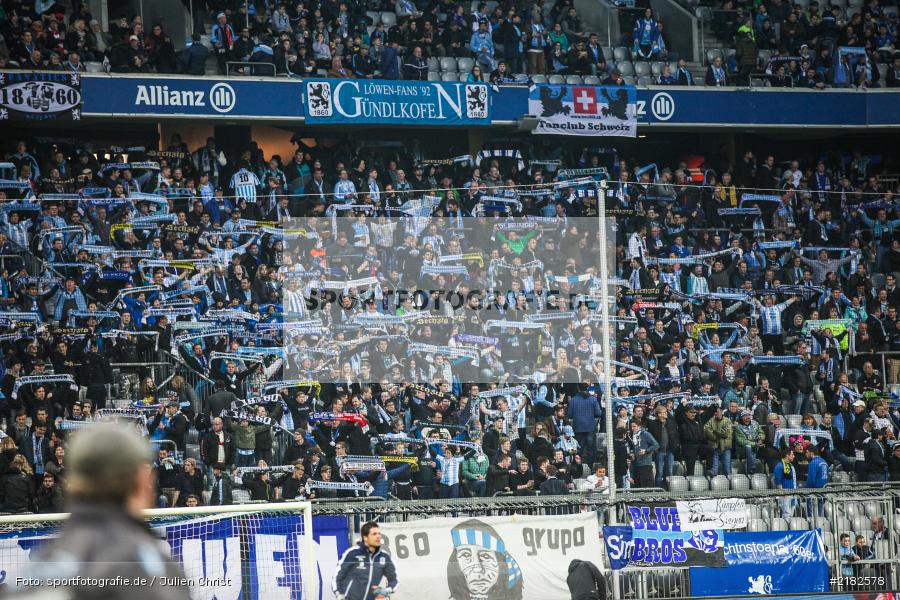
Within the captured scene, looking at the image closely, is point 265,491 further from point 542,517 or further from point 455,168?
point 455,168

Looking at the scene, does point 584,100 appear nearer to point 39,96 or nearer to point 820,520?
point 39,96

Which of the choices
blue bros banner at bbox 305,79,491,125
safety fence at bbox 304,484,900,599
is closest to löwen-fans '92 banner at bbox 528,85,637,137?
blue bros banner at bbox 305,79,491,125

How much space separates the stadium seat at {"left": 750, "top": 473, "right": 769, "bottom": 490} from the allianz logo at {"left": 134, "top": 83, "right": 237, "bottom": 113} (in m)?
12.1

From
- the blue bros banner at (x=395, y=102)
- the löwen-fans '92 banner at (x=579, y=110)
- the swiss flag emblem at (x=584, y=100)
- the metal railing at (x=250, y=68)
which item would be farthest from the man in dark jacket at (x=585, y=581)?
the metal railing at (x=250, y=68)

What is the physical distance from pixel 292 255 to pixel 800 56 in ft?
42.6

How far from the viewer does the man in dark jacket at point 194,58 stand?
72.4ft

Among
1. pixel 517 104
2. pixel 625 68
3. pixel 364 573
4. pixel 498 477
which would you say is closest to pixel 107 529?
pixel 364 573

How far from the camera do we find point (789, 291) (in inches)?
800

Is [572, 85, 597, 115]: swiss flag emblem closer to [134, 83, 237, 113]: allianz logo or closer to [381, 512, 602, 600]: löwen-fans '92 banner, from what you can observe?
[134, 83, 237, 113]: allianz logo

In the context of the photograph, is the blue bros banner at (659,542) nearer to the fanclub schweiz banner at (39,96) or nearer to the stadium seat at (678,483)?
the stadium seat at (678,483)

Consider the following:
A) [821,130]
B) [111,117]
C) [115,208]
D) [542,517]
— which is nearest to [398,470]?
[542,517]

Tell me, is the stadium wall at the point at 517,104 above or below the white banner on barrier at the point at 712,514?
above

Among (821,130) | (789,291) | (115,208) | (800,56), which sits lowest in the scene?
(789,291)

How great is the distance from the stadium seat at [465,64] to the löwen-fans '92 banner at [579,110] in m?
1.52
